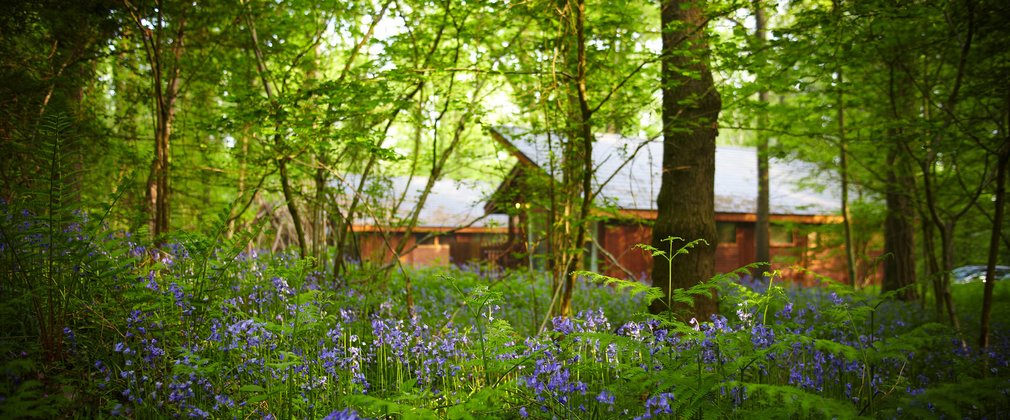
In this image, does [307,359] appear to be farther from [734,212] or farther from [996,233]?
[734,212]

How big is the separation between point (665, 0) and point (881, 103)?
5.06m

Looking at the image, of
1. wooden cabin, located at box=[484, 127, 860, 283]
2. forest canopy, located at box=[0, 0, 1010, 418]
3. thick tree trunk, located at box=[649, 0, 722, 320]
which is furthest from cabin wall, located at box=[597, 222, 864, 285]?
thick tree trunk, located at box=[649, 0, 722, 320]

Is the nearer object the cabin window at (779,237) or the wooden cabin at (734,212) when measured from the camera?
the wooden cabin at (734,212)

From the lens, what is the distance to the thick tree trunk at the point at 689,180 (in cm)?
620

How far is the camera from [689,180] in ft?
20.9

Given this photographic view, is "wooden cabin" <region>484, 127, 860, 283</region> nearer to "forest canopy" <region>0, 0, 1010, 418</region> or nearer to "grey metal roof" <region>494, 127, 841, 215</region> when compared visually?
"grey metal roof" <region>494, 127, 841, 215</region>

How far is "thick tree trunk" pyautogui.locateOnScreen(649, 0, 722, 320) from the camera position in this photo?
20.3 feet

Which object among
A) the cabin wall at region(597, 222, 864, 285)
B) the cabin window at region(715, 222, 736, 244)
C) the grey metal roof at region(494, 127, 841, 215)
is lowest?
the cabin wall at region(597, 222, 864, 285)

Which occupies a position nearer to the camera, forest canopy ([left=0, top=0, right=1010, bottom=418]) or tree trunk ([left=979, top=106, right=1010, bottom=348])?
forest canopy ([left=0, top=0, right=1010, bottom=418])

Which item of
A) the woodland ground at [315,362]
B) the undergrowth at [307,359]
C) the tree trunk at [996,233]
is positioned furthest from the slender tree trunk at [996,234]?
the undergrowth at [307,359]

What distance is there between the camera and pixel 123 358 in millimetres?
3957

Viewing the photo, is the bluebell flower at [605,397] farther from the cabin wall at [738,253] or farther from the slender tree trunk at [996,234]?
the cabin wall at [738,253]

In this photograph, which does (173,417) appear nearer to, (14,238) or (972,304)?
(14,238)

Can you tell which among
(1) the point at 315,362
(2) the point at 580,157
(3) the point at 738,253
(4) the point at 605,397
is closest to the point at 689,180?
(2) the point at 580,157
